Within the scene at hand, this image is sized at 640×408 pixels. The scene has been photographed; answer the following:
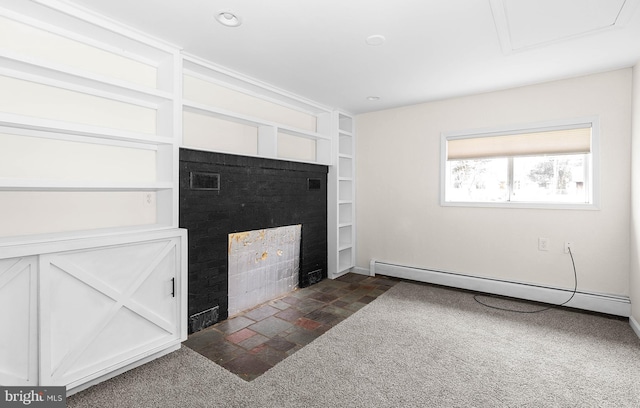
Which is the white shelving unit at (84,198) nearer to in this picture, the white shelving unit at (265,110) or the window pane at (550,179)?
the white shelving unit at (265,110)

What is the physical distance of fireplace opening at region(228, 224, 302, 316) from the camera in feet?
10.3

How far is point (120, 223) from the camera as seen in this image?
95.2 inches

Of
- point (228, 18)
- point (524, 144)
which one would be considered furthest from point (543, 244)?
point (228, 18)

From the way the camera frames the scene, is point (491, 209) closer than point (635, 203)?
No

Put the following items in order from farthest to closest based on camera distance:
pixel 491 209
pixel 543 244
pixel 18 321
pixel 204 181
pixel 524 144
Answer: pixel 491 209, pixel 524 144, pixel 543 244, pixel 204 181, pixel 18 321

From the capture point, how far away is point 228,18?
2.13 metres

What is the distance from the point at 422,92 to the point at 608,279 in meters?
2.71

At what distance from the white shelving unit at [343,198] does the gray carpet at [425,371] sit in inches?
59.9

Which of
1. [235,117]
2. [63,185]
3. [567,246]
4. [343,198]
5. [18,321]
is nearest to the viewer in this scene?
[18,321]

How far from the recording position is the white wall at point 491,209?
120 inches

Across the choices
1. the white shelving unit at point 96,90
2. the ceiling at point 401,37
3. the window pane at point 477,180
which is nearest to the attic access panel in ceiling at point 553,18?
the ceiling at point 401,37

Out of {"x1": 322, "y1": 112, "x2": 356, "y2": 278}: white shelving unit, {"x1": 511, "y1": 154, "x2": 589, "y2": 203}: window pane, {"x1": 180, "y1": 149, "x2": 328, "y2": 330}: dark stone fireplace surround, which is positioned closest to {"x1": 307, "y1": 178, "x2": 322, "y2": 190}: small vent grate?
{"x1": 180, "y1": 149, "x2": 328, "y2": 330}: dark stone fireplace surround

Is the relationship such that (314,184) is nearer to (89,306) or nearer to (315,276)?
(315,276)

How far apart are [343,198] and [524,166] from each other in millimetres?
2354
